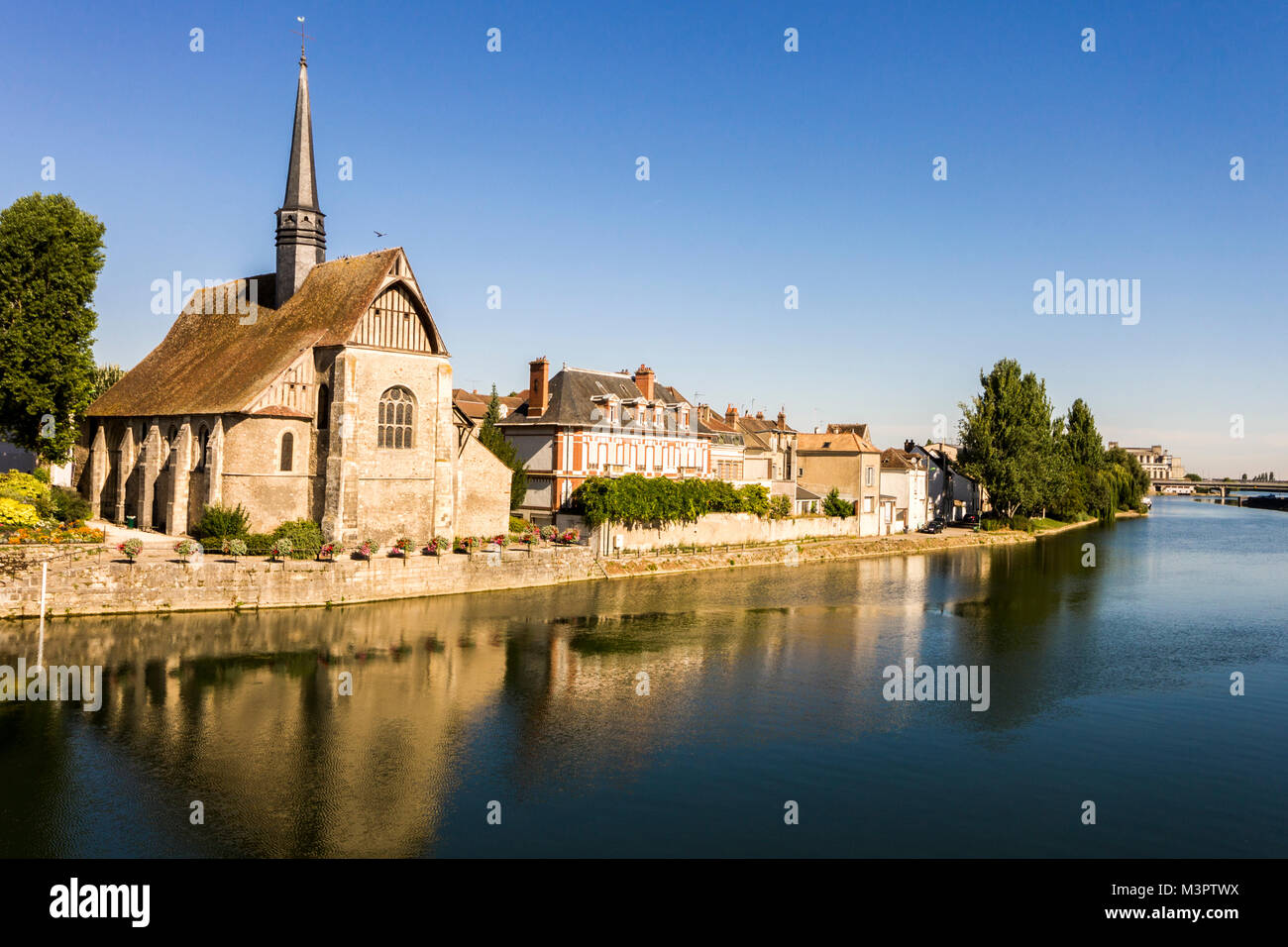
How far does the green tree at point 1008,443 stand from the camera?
276 ft

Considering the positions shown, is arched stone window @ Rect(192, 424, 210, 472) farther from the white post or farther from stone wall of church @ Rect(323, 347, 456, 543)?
the white post

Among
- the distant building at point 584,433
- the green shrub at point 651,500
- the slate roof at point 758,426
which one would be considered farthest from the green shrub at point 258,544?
the slate roof at point 758,426

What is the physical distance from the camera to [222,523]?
3819 cm

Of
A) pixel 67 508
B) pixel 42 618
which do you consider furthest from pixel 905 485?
pixel 42 618

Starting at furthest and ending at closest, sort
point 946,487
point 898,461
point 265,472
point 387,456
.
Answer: point 946,487
point 898,461
point 387,456
point 265,472

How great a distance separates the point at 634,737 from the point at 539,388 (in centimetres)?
3491

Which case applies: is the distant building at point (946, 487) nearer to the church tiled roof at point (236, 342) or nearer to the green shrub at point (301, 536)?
the church tiled roof at point (236, 342)

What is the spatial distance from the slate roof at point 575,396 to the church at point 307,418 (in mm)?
6820

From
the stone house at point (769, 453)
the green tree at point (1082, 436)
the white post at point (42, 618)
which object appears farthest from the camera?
the green tree at point (1082, 436)

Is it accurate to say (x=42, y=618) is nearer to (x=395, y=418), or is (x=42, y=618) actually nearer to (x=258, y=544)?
(x=258, y=544)

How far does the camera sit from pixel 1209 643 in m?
36.3

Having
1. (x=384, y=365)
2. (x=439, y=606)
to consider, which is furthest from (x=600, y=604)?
(x=384, y=365)

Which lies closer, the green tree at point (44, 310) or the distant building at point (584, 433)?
the green tree at point (44, 310)

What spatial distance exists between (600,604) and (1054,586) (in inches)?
1093
